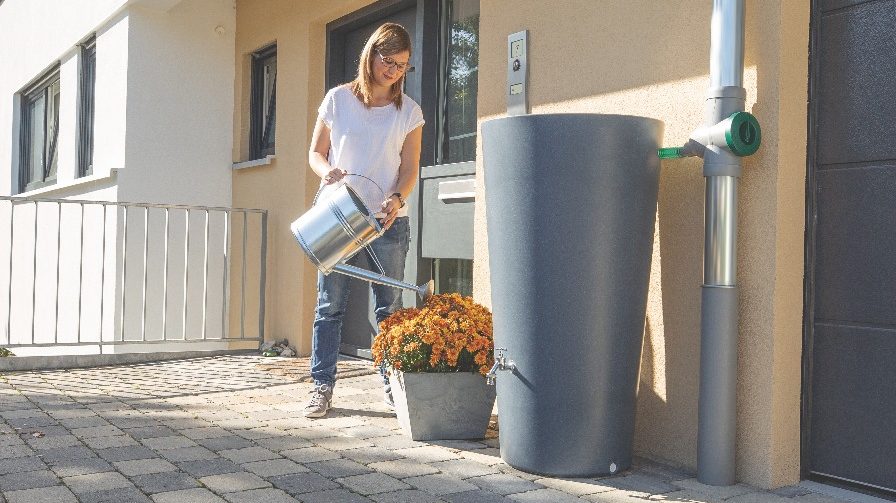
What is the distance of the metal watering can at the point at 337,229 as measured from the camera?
331cm

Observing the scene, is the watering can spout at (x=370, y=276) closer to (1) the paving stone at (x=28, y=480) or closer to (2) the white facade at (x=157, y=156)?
(1) the paving stone at (x=28, y=480)

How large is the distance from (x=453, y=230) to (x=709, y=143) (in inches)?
84.9

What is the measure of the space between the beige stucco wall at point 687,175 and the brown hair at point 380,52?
0.47 meters

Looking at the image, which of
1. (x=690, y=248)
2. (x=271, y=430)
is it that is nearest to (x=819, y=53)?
(x=690, y=248)

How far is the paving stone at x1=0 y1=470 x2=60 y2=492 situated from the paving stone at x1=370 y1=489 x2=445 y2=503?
3.11ft

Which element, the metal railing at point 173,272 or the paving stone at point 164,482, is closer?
A: the paving stone at point 164,482

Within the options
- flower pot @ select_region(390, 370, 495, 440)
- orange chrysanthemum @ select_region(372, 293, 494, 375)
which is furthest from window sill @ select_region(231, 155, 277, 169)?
flower pot @ select_region(390, 370, 495, 440)

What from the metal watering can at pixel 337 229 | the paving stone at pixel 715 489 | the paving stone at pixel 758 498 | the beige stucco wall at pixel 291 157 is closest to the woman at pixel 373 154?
the metal watering can at pixel 337 229

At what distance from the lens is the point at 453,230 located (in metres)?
4.80

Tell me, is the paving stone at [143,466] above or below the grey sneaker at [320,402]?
below

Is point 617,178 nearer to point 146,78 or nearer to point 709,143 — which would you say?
point 709,143

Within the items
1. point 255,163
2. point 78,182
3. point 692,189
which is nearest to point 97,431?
point 692,189

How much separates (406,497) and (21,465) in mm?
1236

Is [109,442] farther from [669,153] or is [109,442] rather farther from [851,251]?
[851,251]
